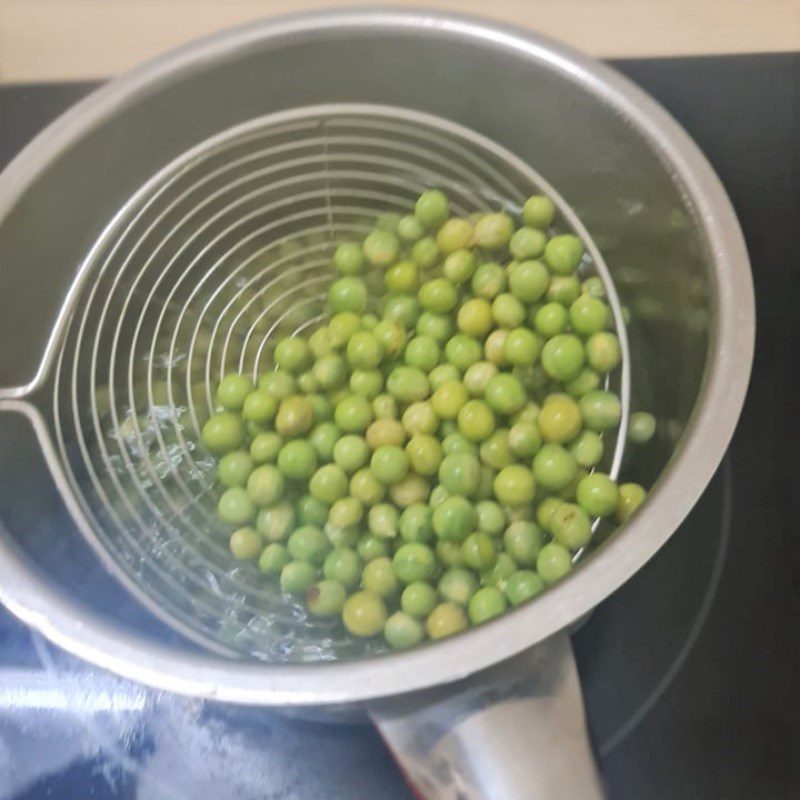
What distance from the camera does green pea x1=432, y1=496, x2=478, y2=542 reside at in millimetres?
862

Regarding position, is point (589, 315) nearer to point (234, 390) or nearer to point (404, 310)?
point (404, 310)

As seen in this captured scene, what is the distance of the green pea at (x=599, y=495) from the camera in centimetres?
84

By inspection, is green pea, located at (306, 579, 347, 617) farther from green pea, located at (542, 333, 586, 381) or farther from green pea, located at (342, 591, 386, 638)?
green pea, located at (542, 333, 586, 381)

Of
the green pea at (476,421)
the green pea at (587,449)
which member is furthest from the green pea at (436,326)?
the green pea at (587,449)

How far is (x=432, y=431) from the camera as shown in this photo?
973 mm

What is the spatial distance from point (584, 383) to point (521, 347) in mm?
81

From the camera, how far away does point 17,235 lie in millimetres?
796

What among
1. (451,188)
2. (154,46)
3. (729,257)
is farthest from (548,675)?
(154,46)

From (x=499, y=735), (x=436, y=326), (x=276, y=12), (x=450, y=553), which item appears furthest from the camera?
(x=276, y=12)

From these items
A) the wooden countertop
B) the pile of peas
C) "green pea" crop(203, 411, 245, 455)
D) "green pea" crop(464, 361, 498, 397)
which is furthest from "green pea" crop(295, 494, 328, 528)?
the wooden countertop

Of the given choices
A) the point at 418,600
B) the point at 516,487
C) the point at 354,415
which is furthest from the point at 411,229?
the point at 418,600

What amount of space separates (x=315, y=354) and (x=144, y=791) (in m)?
0.50

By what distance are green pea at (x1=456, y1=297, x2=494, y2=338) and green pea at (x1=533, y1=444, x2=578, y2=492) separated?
17 cm

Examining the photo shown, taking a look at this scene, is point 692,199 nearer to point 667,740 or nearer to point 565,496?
point 565,496
